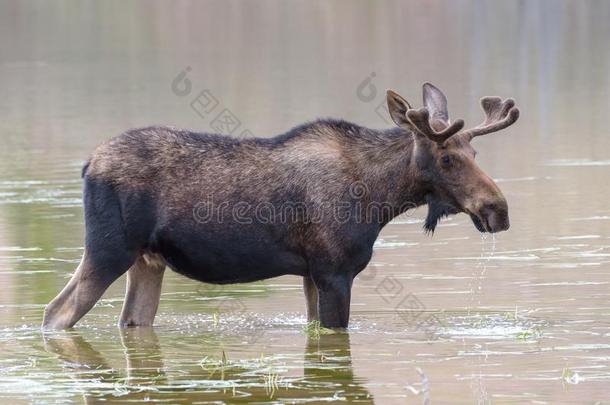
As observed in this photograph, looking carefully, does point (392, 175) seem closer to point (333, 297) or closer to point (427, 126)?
point (427, 126)

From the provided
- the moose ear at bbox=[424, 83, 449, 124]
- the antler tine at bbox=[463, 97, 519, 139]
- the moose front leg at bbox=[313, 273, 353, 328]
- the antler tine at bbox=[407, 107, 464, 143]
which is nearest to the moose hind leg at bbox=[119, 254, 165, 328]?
the moose front leg at bbox=[313, 273, 353, 328]

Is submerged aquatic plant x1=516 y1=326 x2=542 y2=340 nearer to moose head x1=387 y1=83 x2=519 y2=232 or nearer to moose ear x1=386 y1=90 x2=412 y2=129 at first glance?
moose head x1=387 y1=83 x2=519 y2=232

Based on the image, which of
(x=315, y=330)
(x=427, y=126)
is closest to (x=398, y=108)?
(x=427, y=126)

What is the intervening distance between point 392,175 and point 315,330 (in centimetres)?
132

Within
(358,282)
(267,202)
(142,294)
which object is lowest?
(358,282)

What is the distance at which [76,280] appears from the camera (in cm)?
1327

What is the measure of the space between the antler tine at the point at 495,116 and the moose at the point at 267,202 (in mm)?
17

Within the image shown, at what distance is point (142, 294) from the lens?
534 inches

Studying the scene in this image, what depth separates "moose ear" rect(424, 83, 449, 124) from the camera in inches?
527

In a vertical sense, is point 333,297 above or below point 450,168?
below

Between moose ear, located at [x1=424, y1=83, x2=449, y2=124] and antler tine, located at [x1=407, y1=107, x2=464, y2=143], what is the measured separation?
458 mm

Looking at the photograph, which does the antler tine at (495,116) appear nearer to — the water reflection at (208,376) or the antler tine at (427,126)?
the antler tine at (427,126)

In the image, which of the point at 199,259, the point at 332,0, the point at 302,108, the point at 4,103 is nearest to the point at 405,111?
the point at 199,259

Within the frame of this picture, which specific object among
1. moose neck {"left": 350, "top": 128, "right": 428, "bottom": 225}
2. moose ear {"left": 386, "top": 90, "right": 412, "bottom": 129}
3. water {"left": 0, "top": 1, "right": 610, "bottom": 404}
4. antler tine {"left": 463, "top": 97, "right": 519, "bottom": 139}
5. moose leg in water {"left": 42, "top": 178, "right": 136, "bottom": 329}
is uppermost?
moose ear {"left": 386, "top": 90, "right": 412, "bottom": 129}
